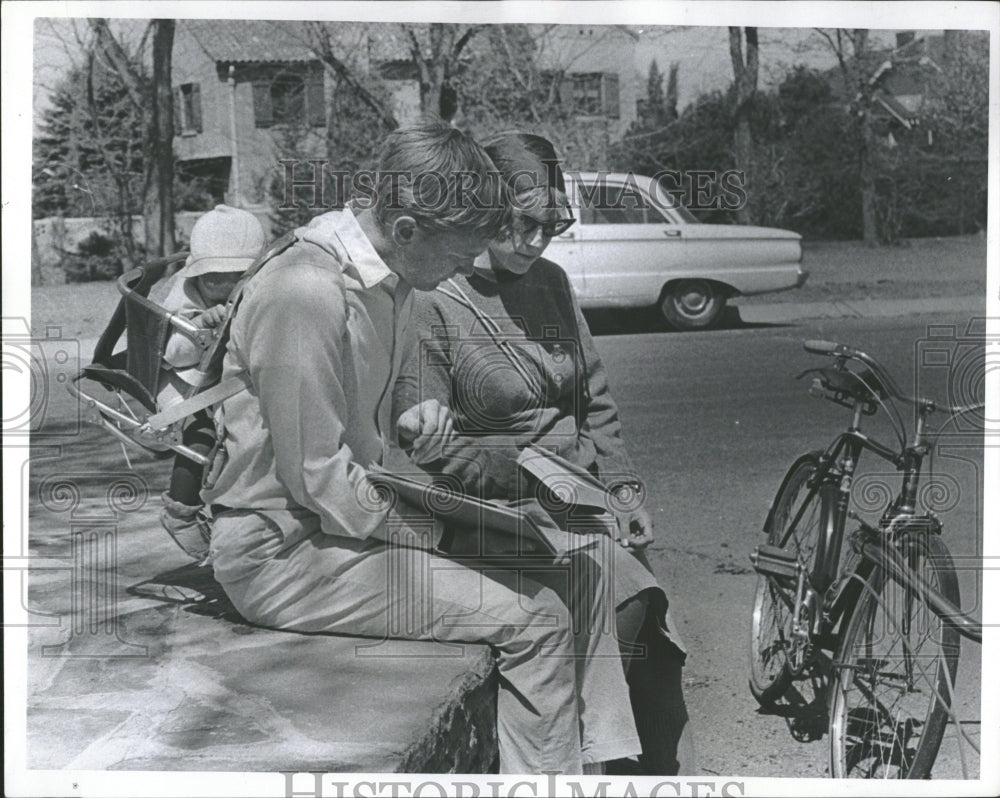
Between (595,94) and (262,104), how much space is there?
2.97 feet

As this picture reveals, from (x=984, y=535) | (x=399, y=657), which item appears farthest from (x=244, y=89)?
(x=984, y=535)

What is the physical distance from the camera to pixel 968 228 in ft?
12.3

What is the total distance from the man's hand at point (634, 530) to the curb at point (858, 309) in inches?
25.3

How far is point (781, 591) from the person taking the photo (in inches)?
148

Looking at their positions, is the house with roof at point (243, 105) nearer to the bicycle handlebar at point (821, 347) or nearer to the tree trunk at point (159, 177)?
the tree trunk at point (159, 177)

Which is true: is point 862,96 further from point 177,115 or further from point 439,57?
point 177,115

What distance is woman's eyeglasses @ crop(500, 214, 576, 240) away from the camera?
11.5 feet

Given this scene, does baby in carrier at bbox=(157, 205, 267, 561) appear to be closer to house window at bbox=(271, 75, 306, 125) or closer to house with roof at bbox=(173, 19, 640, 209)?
house with roof at bbox=(173, 19, 640, 209)

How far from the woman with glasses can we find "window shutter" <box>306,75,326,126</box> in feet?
1.60

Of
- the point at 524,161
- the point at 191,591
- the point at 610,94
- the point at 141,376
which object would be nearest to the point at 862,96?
the point at 610,94

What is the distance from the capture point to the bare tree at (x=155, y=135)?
361 cm

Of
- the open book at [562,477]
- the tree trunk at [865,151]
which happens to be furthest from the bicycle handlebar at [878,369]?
the open book at [562,477]

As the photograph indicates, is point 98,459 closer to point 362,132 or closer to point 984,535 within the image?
point 362,132

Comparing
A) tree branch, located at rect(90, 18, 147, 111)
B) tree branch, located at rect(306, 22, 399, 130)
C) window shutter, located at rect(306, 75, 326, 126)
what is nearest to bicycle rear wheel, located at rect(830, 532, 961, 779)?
tree branch, located at rect(306, 22, 399, 130)
